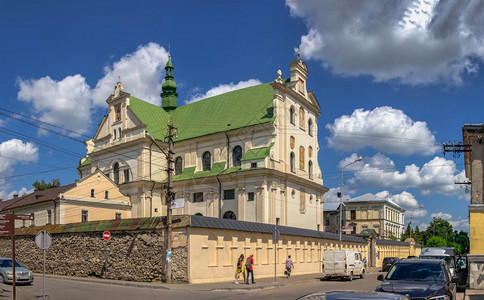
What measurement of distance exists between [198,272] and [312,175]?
35.3 metres

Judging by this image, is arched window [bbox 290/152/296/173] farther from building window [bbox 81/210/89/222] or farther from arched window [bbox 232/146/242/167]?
building window [bbox 81/210/89/222]

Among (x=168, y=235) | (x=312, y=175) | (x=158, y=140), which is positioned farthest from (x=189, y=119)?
(x=168, y=235)

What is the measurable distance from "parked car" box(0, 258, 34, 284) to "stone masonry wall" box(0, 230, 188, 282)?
17.9ft

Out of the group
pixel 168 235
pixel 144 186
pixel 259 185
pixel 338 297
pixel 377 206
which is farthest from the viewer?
pixel 377 206

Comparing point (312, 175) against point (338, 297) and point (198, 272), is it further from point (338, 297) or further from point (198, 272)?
point (338, 297)

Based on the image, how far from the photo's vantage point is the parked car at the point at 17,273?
991 inches

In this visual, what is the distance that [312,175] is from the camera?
61.1m

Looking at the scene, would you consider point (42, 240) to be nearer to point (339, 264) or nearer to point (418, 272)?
point (418, 272)

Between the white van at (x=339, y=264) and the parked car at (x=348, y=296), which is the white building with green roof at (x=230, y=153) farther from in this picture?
the parked car at (x=348, y=296)

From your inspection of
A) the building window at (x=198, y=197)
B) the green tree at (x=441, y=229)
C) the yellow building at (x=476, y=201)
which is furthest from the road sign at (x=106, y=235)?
the green tree at (x=441, y=229)

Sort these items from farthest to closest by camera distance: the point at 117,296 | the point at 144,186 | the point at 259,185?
the point at 144,186
the point at 259,185
the point at 117,296

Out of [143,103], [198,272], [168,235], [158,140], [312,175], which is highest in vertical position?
[143,103]

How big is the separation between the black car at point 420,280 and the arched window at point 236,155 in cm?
4360

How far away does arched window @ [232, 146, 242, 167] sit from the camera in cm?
5736
